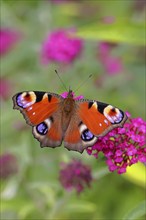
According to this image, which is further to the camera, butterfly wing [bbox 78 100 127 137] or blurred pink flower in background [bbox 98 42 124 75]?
blurred pink flower in background [bbox 98 42 124 75]

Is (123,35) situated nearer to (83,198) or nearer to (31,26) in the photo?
(83,198)

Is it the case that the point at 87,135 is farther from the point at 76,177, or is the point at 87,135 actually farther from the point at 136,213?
the point at 76,177

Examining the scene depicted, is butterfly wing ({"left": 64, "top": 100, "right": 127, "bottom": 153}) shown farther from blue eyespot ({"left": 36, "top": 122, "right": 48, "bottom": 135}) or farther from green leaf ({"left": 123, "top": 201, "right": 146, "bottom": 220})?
green leaf ({"left": 123, "top": 201, "right": 146, "bottom": 220})

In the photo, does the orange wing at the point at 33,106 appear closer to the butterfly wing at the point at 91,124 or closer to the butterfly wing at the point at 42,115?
the butterfly wing at the point at 42,115

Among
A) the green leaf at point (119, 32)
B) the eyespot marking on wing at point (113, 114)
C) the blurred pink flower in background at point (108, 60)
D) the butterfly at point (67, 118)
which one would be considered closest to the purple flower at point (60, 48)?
the blurred pink flower in background at point (108, 60)

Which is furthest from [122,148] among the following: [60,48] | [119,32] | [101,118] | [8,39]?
[8,39]

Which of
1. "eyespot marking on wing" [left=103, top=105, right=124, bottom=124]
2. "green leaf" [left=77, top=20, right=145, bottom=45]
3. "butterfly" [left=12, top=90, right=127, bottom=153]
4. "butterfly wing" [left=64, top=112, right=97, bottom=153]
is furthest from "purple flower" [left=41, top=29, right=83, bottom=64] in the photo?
"eyespot marking on wing" [left=103, top=105, right=124, bottom=124]
